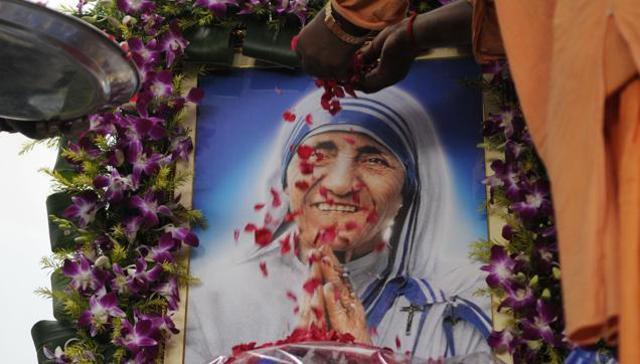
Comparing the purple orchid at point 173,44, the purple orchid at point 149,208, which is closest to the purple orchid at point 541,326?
the purple orchid at point 149,208

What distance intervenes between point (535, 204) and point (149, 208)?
2.97 feet

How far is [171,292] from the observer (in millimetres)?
2570

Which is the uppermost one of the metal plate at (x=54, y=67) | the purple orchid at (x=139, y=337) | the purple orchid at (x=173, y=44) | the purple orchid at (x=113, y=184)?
the purple orchid at (x=173, y=44)

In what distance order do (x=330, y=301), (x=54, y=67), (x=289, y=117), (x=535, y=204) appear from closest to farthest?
(x=54, y=67), (x=535, y=204), (x=330, y=301), (x=289, y=117)

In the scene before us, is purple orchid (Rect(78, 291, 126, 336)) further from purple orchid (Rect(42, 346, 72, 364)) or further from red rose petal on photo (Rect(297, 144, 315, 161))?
red rose petal on photo (Rect(297, 144, 315, 161))

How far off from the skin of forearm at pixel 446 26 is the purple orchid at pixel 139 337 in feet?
2.90

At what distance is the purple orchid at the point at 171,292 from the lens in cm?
256

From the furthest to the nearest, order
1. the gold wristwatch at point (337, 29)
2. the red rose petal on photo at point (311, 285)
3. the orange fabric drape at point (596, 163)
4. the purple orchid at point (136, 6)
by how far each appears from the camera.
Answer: the purple orchid at point (136, 6)
the red rose petal on photo at point (311, 285)
the gold wristwatch at point (337, 29)
the orange fabric drape at point (596, 163)

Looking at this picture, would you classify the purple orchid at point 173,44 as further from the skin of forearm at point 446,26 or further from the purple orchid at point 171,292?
the skin of forearm at point 446,26

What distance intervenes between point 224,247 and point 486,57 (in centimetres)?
90

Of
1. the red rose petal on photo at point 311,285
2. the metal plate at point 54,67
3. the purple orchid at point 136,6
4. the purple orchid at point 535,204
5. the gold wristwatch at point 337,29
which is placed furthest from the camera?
the purple orchid at point 136,6

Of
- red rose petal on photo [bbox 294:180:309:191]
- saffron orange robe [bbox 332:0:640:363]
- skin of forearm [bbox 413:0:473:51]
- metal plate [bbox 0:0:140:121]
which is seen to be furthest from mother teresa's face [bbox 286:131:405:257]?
saffron orange robe [bbox 332:0:640:363]

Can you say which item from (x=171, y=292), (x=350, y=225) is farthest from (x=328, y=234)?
(x=171, y=292)

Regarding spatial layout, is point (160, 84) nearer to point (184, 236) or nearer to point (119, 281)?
point (184, 236)
